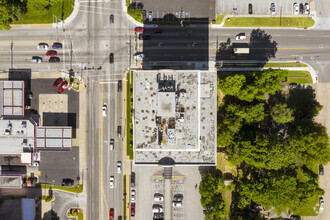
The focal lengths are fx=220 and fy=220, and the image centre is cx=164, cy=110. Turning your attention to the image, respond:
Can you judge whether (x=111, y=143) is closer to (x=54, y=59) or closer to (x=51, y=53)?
(x=54, y=59)

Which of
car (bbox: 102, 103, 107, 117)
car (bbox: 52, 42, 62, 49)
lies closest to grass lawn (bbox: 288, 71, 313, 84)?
car (bbox: 102, 103, 107, 117)

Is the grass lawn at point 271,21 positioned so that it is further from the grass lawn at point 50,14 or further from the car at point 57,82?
the car at point 57,82

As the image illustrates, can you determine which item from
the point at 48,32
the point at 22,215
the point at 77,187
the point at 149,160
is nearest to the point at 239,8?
the point at 149,160

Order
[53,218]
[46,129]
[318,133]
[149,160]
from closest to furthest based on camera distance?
1. [149,160]
2. [318,133]
3. [46,129]
4. [53,218]

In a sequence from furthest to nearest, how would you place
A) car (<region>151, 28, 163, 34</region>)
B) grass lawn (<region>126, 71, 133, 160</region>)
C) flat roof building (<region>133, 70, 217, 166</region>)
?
grass lawn (<region>126, 71, 133, 160</region>) → car (<region>151, 28, 163, 34</region>) → flat roof building (<region>133, 70, 217, 166</region>)

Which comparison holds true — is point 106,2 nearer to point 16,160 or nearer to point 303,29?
point 16,160

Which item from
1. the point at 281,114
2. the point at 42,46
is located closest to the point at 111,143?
the point at 42,46

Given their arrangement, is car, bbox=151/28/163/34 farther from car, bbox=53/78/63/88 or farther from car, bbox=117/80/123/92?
car, bbox=53/78/63/88
